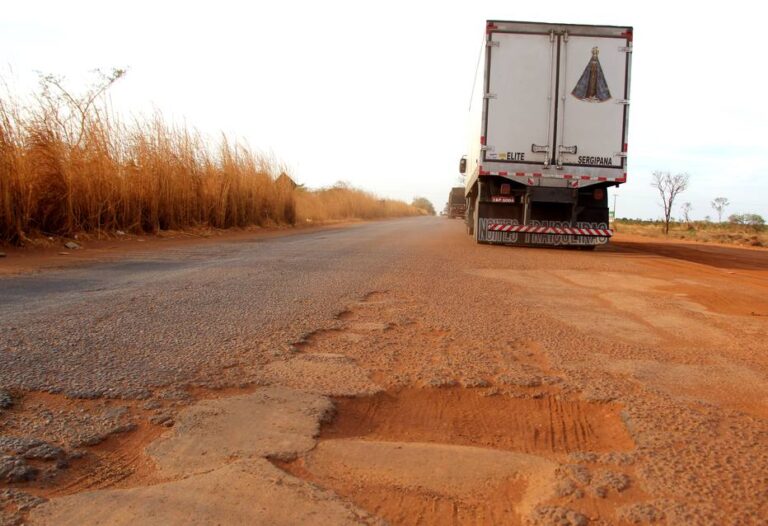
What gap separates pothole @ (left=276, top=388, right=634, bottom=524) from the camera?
1918 mm

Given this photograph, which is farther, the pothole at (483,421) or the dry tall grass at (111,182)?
the dry tall grass at (111,182)

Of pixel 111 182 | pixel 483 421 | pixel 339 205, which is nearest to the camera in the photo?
pixel 483 421

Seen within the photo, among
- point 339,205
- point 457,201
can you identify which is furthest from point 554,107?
point 457,201

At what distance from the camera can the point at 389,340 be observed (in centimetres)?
401

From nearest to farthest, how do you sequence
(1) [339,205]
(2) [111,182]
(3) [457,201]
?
(2) [111,182]
(1) [339,205]
(3) [457,201]

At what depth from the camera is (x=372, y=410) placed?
2.75m

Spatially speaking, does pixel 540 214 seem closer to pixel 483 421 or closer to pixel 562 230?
pixel 562 230

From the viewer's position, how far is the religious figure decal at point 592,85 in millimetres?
11781

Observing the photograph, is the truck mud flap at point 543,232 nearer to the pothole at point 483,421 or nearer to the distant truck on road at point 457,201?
the pothole at point 483,421

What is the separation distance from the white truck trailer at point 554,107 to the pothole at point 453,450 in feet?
31.6

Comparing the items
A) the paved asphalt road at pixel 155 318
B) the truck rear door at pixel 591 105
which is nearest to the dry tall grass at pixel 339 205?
the truck rear door at pixel 591 105

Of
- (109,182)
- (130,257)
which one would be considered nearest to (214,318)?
(130,257)

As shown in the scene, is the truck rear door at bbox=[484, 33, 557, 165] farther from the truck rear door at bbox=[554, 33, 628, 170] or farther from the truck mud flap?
the truck mud flap

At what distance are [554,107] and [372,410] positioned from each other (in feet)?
34.2
